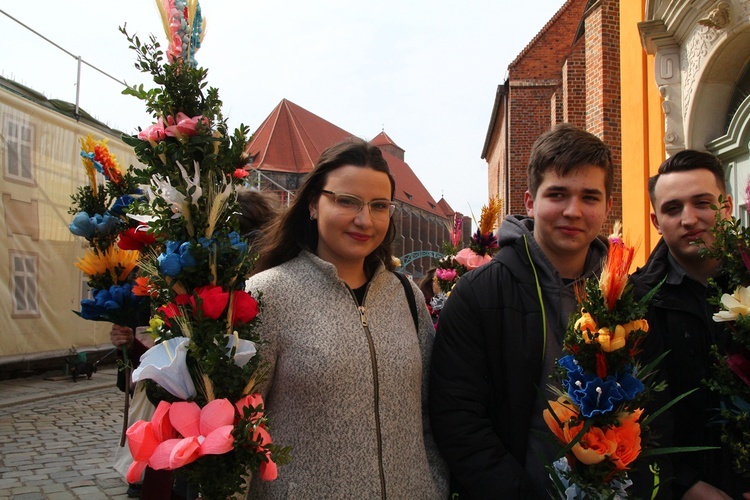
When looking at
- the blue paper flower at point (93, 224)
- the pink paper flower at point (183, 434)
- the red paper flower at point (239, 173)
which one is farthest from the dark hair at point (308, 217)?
the blue paper flower at point (93, 224)

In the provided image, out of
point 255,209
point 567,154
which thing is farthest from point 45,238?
point 567,154

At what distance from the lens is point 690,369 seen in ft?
8.30

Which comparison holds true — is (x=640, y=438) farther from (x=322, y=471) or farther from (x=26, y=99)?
(x=26, y=99)

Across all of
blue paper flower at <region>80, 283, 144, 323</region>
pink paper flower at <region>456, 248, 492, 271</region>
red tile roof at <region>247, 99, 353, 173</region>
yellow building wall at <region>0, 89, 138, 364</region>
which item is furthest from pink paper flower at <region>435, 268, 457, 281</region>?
red tile roof at <region>247, 99, 353, 173</region>

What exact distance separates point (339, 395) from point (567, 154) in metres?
1.16

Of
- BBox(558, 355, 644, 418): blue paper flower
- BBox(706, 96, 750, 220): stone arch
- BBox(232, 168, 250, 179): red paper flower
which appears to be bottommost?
BBox(558, 355, 644, 418): blue paper flower

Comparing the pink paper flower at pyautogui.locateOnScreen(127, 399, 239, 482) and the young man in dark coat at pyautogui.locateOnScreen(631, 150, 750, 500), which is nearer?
the pink paper flower at pyautogui.locateOnScreen(127, 399, 239, 482)

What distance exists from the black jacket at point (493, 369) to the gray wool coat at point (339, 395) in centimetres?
12

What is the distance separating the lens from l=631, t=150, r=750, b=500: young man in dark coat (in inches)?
94.9

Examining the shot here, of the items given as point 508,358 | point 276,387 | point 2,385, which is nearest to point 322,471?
point 276,387

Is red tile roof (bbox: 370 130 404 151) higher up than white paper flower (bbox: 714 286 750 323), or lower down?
A: higher up

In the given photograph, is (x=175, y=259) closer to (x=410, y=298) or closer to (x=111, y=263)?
(x=410, y=298)

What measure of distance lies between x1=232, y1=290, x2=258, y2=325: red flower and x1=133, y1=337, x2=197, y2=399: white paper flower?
0.55ft

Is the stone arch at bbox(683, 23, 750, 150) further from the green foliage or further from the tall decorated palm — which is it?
the tall decorated palm
